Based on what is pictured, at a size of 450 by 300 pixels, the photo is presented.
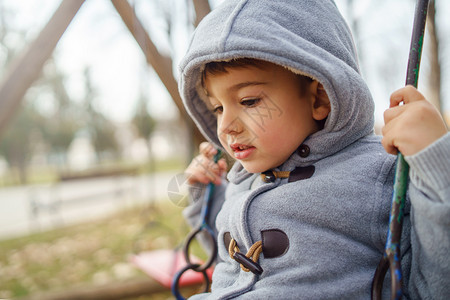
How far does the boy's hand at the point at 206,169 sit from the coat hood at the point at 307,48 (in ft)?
1.69

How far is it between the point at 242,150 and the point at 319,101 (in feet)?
0.85

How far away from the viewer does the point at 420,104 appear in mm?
821

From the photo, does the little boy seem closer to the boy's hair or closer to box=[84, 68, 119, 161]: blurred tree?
the boy's hair

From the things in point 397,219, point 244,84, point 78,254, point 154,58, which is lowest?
point 78,254

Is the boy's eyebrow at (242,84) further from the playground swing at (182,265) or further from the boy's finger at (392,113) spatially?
the playground swing at (182,265)

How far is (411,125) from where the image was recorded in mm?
814

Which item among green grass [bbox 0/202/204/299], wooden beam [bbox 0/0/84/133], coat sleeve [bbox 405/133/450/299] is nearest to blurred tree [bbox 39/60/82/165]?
green grass [bbox 0/202/204/299]

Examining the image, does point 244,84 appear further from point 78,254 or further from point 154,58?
point 78,254

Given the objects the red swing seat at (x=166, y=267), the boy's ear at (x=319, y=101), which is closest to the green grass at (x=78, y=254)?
the red swing seat at (x=166, y=267)

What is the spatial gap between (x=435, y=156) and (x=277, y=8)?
55 cm

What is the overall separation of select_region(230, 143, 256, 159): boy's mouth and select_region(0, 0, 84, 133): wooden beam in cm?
168

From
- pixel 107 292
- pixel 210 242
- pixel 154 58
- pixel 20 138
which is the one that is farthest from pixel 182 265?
pixel 20 138

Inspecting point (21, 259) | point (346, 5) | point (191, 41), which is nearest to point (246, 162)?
point (191, 41)

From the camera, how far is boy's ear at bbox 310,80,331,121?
1073mm
